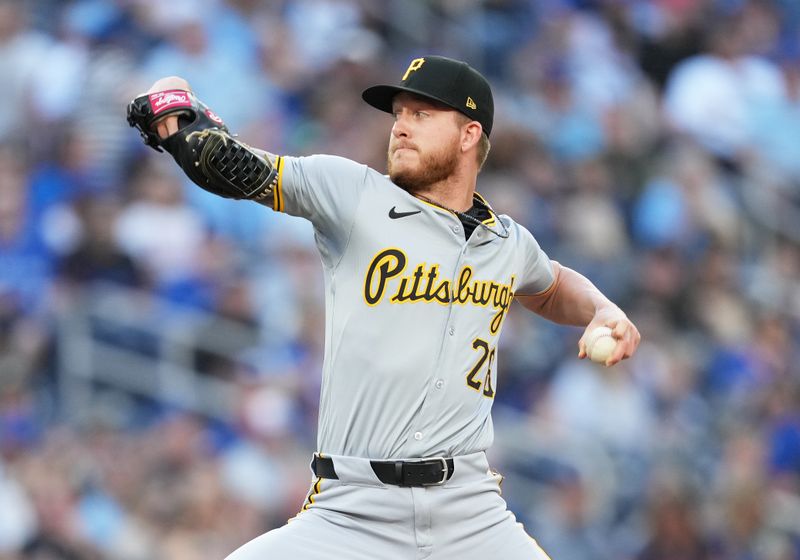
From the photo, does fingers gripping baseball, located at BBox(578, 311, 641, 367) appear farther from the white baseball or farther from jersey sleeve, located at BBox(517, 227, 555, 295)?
jersey sleeve, located at BBox(517, 227, 555, 295)

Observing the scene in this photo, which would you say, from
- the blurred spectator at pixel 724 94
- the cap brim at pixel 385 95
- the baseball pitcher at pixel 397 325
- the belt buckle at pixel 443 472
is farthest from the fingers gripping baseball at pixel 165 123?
the blurred spectator at pixel 724 94

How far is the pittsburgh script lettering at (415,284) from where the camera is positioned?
14.3 ft

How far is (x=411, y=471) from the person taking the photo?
4.30 meters

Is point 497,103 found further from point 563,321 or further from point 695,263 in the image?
point 563,321

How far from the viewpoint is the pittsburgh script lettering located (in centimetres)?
434

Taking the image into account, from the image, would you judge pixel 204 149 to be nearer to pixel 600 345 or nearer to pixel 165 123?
pixel 165 123

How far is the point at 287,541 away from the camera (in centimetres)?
422

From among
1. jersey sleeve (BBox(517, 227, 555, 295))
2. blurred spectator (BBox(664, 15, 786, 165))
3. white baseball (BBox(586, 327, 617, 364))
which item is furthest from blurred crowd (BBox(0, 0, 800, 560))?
white baseball (BBox(586, 327, 617, 364))

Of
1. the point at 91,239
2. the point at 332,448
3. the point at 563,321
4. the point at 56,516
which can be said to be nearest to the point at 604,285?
the point at 91,239

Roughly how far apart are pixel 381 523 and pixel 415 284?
0.75 metres

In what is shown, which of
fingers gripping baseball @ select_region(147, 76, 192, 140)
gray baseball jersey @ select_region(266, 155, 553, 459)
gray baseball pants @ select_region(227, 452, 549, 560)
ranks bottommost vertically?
gray baseball pants @ select_region(227, 452, 549, 560)

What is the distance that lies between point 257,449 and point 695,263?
399cm

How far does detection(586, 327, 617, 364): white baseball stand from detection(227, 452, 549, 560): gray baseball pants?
52cm

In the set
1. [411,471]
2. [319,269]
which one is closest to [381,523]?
[411,471]
